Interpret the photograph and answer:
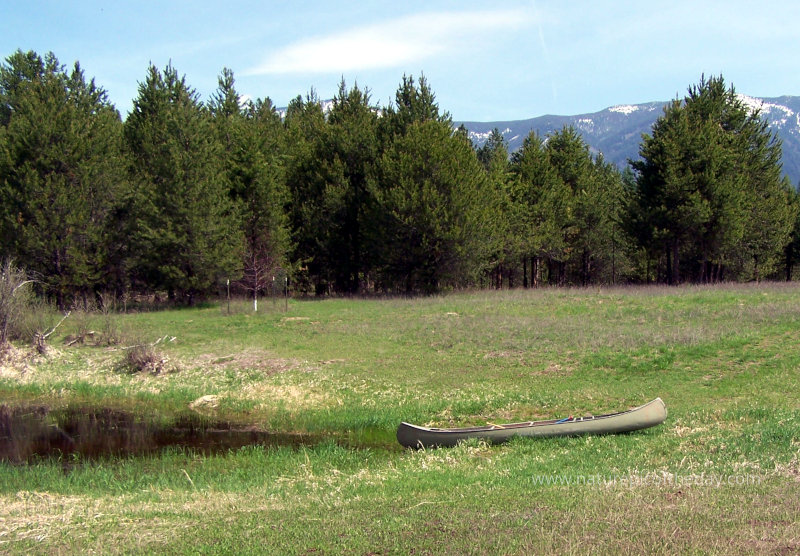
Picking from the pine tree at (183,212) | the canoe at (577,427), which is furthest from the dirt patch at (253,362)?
the pine tree at (183,212)

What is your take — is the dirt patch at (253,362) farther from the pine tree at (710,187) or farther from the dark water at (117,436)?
the pine tree at (710,187)

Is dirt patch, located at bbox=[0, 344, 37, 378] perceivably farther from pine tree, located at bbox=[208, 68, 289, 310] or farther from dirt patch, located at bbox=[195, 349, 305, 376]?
pine tree, located at bbox=[208, 68, 289, 310]

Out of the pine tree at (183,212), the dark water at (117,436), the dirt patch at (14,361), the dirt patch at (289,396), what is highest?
the pine tree at (183,212)

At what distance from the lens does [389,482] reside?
32.7 ft

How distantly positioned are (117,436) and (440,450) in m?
8.49

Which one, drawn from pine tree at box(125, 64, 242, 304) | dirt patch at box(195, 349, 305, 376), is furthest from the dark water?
pine tree at box(125, 64, 242, 304)

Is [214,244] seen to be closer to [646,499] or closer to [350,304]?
[350,304]

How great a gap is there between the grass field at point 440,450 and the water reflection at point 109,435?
727 mm

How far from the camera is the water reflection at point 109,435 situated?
14297 mm

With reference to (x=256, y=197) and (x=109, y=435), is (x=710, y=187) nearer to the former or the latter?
(x=256, y=197)

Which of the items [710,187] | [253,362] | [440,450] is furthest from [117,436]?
[710,187]

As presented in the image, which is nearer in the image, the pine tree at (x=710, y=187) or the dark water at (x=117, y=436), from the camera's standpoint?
the dark water at (x=117, y=436)

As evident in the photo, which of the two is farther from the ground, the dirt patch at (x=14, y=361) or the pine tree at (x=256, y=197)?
the pine tree at (x=256, y=197)

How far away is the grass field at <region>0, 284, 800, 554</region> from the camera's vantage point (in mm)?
7023
